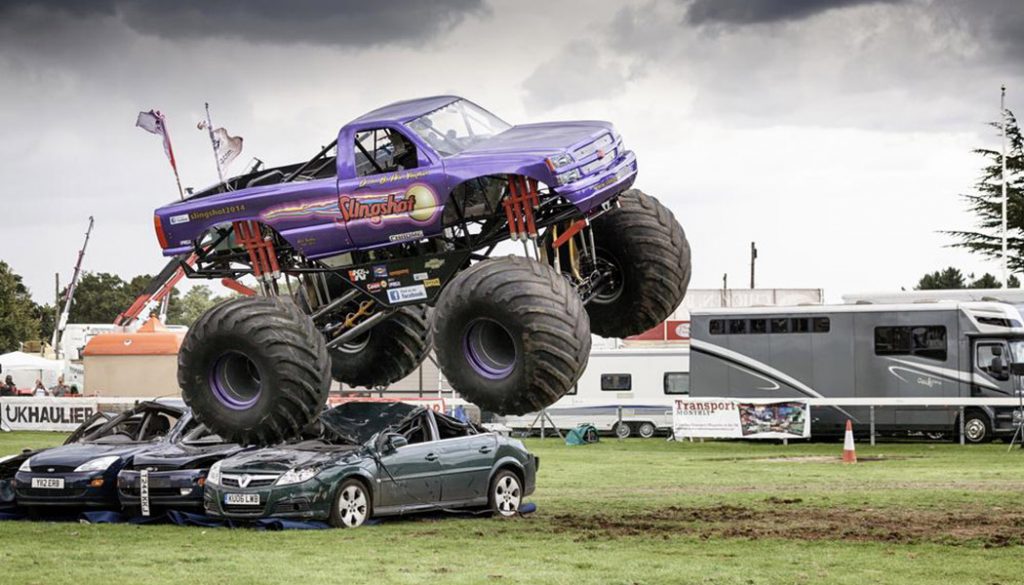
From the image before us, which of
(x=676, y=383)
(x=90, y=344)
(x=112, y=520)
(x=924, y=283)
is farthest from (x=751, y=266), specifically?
(x=112, y=520)

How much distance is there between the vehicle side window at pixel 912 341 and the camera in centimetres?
3950

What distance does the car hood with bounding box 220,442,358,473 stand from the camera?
19.1 meters

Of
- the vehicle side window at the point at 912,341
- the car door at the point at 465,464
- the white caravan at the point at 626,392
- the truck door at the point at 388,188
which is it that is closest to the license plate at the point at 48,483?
the car door at the point at 465,464

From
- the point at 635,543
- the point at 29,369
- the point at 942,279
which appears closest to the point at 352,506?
the point at 635,543

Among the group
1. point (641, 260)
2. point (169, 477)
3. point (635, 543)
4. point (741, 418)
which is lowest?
point (635, 543)

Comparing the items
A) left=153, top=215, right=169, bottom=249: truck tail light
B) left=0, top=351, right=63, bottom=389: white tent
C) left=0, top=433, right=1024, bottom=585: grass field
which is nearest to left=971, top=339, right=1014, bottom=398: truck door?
left=0, top=433, right=1024, bottom=585: grass field

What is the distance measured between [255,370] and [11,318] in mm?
88269

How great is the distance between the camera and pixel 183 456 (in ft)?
66.6

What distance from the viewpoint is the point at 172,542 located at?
18094 millimetres

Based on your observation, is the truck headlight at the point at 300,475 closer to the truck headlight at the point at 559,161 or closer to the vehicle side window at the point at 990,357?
the truck headlight at the point at 559,161

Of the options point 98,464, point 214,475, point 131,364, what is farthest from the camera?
point 131,364

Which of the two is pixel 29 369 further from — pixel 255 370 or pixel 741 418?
pixel 255 370

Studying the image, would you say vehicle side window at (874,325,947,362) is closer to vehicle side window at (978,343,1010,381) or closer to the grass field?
vehicle side window at (978,343,1010,381)

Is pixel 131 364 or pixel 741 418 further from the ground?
pixel 131 364
